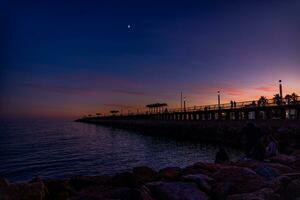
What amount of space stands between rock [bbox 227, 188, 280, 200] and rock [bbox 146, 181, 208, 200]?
2.48 feet

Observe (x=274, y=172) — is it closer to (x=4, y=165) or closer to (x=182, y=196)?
(x=182, y=196)

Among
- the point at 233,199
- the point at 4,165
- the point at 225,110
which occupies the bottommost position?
the point at 4,165

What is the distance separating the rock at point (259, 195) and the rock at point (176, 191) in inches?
29.8

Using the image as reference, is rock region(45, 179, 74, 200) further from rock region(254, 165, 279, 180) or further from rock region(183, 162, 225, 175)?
rock region(254, 165, 279, 180)

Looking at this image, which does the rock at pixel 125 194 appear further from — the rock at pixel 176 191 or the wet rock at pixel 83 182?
the wet rock at pixel 83 182

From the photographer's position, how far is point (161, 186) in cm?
802

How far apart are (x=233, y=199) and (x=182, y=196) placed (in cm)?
119

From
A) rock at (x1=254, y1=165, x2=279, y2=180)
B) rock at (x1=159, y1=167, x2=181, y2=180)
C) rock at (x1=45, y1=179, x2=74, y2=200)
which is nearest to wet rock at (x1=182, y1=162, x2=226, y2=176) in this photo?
rock at (x1=159, y1=167, x2=181, y2=180)

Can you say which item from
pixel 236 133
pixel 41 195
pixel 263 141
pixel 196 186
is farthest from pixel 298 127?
pixel 41 195

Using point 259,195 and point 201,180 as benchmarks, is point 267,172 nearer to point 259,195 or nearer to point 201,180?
point 201,180

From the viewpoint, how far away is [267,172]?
1005 cm

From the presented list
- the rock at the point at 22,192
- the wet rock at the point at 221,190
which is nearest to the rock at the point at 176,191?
the wet rock at the point at 221,190

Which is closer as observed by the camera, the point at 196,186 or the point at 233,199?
the point at 233,199

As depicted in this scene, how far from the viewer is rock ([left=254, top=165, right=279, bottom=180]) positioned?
32.1 ft
